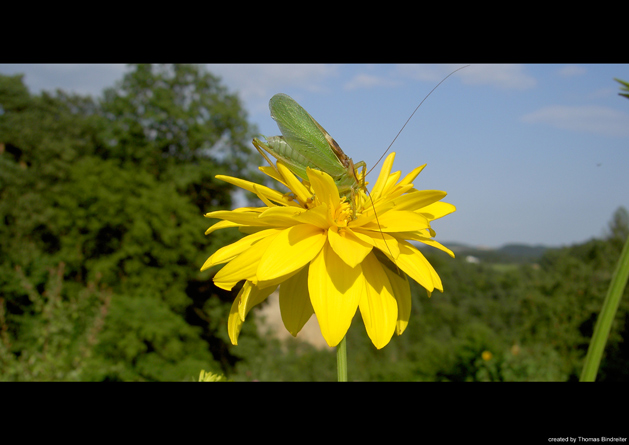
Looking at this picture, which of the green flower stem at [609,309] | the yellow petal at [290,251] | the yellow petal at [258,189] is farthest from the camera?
the yellow petal at [258,189]

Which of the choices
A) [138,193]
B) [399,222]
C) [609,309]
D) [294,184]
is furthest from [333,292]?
[138,193]

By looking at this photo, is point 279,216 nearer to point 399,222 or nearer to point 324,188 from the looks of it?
point 324,188

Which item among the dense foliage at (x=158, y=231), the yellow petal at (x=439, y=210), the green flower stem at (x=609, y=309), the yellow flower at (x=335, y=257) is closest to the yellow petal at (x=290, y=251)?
the yellow flower at (x=335, y=257)

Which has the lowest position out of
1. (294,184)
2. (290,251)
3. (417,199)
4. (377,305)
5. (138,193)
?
(377,305)

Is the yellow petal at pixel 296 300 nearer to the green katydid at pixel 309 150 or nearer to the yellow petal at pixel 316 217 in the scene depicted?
the yellow petal at pixel 316 217

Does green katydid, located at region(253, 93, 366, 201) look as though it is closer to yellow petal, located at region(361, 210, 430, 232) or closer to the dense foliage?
yellow petal, located at region(361, 210, 430, 232)
